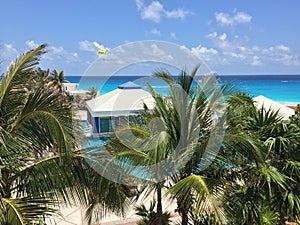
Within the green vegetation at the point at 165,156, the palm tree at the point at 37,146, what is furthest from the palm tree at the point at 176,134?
the palm tree at the point at 37,146

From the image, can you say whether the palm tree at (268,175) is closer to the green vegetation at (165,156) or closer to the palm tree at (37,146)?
the green vegetation at (165,156)

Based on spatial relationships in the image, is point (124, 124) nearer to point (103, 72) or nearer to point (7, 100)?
point (103, 72)

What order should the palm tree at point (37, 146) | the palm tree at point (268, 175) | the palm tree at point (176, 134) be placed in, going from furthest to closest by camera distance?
the palm tree at point (268, 175) < the palm tree at point (176, 134) < the palm tree at point (37, 146)

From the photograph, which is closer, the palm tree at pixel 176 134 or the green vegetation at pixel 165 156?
the green vegetation at pixel 165 156

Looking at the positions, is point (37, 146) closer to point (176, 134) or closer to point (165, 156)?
point (165, 156)

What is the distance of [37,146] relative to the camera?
379cm

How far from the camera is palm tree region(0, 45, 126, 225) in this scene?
11.6 ft

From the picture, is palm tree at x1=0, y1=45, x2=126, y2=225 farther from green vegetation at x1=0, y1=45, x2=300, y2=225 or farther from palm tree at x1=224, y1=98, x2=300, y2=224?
palm tree at x1=224, y1=98, x2=300, y2=224

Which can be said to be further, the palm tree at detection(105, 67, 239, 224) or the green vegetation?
the palm tree at detection(105, 67, 239, 224)

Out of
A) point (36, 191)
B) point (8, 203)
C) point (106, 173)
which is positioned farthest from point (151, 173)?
point (8, 203)

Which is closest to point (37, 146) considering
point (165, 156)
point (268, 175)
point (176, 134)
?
point (165, 156)

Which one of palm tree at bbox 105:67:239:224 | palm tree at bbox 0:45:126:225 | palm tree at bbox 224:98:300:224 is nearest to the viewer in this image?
Result: palm tree at bbox 0:45:126:225

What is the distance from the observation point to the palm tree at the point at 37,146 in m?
3.52

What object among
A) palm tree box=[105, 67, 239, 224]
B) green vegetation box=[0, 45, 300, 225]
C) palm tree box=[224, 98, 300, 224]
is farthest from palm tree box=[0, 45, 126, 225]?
palm tree box=[224, 98, 300, 224]
